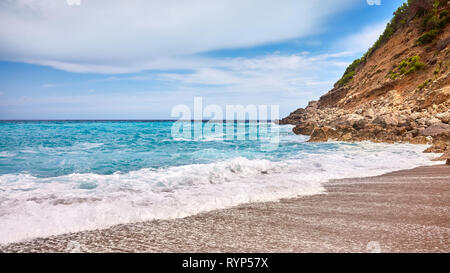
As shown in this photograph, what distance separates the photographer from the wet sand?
252 centimetres

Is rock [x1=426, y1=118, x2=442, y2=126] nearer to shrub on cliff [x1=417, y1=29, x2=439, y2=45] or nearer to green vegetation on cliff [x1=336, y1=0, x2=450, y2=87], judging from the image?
green vegetation on cliff [x1=336, y1=0, x2=450, y2=87]

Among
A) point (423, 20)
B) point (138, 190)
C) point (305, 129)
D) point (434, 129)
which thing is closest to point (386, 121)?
point (434, 129)

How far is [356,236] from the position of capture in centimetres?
267

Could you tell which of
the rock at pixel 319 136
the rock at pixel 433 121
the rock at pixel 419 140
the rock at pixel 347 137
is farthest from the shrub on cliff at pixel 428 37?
the rock at pixel 419 140

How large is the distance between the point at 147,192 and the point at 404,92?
2571cm

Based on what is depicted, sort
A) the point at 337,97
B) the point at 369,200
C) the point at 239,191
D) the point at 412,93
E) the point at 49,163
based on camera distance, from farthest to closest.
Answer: the point at 337,97
the point at 412,93
the point at 49,163
the point at 239,191
the point at 369,200

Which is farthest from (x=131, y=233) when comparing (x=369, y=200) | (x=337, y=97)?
(x=337, y=97)

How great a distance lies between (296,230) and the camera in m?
2.91

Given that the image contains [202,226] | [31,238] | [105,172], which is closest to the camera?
[31,238]

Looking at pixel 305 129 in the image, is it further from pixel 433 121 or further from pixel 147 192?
pixel 147 192

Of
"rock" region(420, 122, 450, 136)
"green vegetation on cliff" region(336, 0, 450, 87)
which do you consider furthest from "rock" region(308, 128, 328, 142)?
"green vegetation on cliff" region(336, 0, 450, 87)

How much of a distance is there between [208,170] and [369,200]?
4.20 m

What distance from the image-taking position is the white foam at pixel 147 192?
11.0 ft
